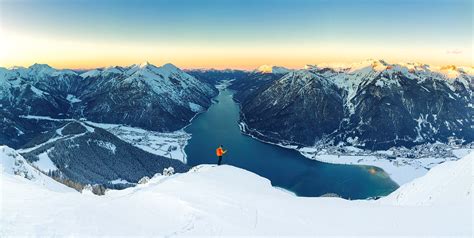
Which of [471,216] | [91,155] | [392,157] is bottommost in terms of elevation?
[392,157]

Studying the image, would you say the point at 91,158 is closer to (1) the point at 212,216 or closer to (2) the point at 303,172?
(2) the point at 303,172

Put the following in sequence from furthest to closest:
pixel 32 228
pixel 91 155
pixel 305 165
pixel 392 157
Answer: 1. pixel 392 157
2. pixel 305 165
3. pixel 91 155
4. pixel 32 228

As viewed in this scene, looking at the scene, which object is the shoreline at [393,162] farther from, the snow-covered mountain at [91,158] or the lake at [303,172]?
the snow-covered mountain at [91,158]

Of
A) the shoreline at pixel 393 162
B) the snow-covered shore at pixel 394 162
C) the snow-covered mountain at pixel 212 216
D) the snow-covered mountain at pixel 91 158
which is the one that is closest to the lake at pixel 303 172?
the shoreline at pixel 393 162

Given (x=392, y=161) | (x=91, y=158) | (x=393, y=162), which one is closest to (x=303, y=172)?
(x=393, y=162)

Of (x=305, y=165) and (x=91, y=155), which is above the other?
(x=91, y=155)

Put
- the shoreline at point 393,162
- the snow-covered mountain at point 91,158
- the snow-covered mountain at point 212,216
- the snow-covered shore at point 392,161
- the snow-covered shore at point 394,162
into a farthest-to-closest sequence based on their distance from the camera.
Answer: the snow-covered shore at point 392,161, the snow-covered shore at point 394,162, the shoreline at point 393,162, the snow-covered mountain at point 91,158, the snow-covered mountain at point 212,216

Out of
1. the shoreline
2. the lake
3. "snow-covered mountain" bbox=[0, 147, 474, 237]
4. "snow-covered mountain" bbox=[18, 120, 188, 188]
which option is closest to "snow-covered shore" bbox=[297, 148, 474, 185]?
the shoreline

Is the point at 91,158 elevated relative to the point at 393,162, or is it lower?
elevated

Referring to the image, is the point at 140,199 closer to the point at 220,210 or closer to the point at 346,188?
the point at 220,210

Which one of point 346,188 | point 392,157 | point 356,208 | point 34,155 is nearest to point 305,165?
point 346,188

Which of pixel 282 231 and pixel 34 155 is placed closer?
pixel 282 231
